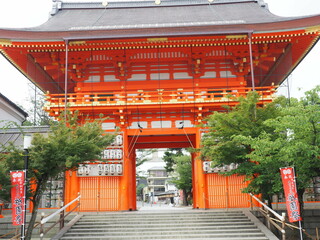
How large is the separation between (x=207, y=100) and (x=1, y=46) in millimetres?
10222

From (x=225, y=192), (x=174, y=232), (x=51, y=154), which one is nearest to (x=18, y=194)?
(x=51, y=154)

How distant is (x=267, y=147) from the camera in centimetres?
1127

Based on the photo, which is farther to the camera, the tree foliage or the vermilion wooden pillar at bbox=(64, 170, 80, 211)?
the vermilion wooden pillar at bbox=(64, 170, 80, 211)

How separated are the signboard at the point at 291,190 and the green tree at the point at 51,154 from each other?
6315 millimetres

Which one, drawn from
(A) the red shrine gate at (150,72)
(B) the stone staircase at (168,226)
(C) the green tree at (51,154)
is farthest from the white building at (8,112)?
(C) the green tree at (51,154)

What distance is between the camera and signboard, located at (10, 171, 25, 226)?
34.7ft

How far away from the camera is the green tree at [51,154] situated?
11.6 metres

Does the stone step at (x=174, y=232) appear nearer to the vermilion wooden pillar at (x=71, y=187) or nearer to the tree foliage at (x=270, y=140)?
the tree foliage at (x=270, y=140)

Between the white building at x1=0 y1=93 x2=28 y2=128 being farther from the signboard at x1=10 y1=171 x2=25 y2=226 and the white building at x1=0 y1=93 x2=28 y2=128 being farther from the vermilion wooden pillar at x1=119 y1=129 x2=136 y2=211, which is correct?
the signboard at x1=10 y1=171 x2=25 y2=226

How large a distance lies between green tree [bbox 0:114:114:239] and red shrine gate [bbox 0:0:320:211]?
12.4ft

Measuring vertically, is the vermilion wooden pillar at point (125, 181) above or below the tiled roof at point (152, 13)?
below

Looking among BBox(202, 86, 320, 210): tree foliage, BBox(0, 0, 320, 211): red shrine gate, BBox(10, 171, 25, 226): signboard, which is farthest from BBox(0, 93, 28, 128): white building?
BBox(202, 86, 320, 210): tree foliage

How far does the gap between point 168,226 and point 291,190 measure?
5.17 m

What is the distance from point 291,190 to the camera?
36.6ft
